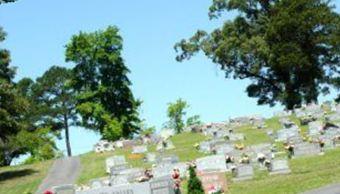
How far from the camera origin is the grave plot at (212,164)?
3691cm

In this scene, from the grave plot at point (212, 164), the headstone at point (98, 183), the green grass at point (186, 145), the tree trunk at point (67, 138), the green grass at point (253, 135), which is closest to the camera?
the grave plot at point (212, 164)

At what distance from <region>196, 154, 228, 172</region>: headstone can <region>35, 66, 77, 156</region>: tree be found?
2156 inches

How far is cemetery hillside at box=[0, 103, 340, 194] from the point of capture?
31.1 meters

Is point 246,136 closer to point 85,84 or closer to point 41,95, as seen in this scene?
point 85,84

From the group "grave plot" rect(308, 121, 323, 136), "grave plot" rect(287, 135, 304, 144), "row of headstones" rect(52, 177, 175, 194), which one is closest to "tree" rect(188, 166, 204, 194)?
"row of headstones" rect(52, 177, 175, 194)

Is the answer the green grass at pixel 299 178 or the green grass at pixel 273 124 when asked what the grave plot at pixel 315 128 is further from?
the green grass at pixel 299 178

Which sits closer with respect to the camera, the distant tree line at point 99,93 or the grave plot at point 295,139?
the grave plot at point 295,139

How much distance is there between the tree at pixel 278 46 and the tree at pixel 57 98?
26.7 meters

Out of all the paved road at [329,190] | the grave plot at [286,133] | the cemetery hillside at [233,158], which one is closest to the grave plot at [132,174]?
the cemetery hillside at [233,158]

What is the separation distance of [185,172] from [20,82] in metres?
64.8

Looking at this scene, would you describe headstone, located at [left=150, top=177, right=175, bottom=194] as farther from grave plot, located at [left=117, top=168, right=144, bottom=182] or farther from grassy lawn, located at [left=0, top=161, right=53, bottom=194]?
grassy lawn, located at [left=0, top=161, right=53, bottom=194]

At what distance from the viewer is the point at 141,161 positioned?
47219 mm

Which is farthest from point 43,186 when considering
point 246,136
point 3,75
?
point 3,75

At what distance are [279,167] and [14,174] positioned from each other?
72.5ft
